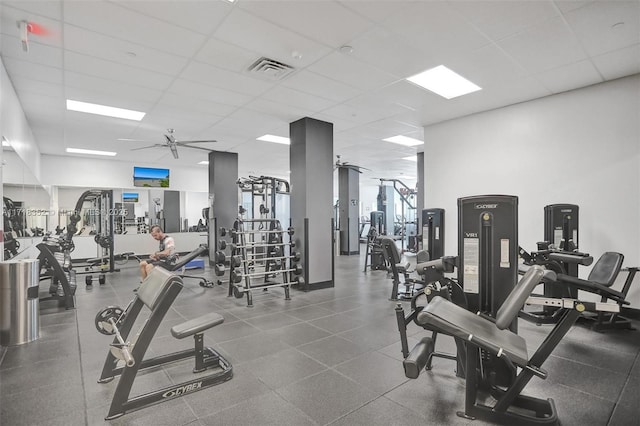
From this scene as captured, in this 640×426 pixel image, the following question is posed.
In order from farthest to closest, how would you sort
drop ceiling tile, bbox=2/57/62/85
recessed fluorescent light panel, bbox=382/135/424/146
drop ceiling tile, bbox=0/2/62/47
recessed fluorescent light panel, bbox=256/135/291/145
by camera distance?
recessed fluorescent light panel, bbox=382/135/424/146
recessed fluorescent light panel, bbox=256/135/291/145
drop ceiling tile, bbox=2/57/62/85
drop ceiling tile, bbox=0/2/62/47

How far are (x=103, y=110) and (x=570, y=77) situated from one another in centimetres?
720

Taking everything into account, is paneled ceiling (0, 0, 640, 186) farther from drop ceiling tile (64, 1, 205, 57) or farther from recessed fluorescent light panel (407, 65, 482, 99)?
recessed fluorescent light panel (407, 65, 482, 99)

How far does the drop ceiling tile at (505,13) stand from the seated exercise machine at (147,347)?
3.37 m

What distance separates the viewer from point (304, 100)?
16.7ft

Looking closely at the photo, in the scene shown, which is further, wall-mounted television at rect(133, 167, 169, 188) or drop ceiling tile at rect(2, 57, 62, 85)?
wall-mounted television at rect(133, 167, 169, 188)

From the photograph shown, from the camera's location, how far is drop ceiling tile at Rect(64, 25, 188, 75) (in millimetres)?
3262

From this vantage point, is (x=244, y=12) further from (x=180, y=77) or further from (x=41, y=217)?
(x=41, y=217)

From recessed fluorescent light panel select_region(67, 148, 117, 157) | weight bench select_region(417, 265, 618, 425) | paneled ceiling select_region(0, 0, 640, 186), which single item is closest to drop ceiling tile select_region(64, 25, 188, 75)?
paneled ceiling select_region(0, 0, 640, 186)

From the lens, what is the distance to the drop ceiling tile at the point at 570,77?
4020 millimetres

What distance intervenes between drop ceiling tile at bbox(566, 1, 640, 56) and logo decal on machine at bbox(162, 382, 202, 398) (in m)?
4.58

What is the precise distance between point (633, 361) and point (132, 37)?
5.83 metres

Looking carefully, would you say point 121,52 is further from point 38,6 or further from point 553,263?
point 553,263

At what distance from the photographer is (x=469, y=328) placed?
6.58 feet

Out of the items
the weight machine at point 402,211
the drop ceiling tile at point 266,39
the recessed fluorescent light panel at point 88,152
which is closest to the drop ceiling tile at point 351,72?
the drop ceiling tile at point 266,39
